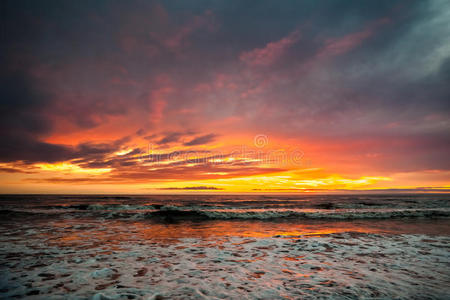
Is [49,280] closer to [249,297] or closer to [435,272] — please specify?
[249,297]

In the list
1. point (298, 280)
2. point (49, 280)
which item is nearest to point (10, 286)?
point (49, 280)

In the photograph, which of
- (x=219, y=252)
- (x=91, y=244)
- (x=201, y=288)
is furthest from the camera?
(x=91, y=244)

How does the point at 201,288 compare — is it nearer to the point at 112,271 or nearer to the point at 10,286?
the point at 112,271

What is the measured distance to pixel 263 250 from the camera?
355 inches

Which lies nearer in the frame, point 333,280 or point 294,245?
point 333,280

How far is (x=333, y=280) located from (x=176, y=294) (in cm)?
392

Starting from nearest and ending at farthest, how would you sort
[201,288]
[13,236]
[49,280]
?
[201,288] → [49,280] → [13,236]

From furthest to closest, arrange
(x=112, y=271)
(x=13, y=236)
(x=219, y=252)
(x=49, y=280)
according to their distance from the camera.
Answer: (x=13, y=236)
(x=219, y=252)
(x=112, y=271)
(x=49, y=280)

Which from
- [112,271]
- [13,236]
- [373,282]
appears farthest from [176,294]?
[13,236]

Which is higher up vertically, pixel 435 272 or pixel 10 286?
pixel 10 286

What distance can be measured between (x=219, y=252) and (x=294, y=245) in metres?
3.47

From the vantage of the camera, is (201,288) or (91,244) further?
(91,244)

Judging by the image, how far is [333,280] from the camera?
5730 mm

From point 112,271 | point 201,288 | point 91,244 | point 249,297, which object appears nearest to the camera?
point 249,297
